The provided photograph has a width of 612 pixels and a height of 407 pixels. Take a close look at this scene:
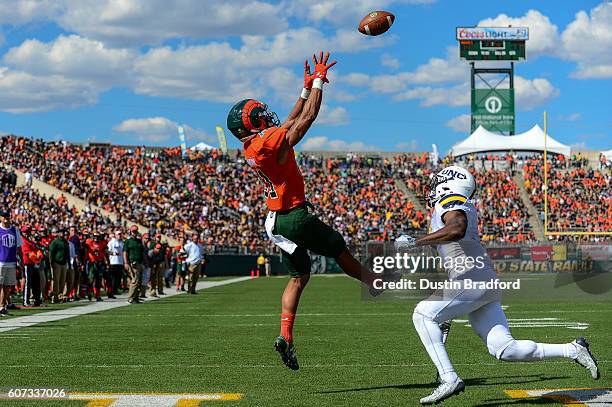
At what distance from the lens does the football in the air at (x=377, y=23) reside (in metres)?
8.27

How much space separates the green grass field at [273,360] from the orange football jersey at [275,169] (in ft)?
4.70

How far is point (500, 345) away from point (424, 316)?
53 centimetres

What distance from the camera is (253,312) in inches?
645

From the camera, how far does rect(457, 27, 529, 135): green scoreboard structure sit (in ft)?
194

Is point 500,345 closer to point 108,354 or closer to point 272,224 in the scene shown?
point 272,224

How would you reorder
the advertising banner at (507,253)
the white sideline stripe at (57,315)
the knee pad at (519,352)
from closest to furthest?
the knee pad at (519,352) → the white sideline stripe at (57,315) → the advertising banner at (507,253)

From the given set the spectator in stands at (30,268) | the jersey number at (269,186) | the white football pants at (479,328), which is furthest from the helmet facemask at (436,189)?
the spectator in stands at (30,268)

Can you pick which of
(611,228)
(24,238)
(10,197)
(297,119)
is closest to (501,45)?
(611,228)

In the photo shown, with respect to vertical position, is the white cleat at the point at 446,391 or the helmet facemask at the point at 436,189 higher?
the helmet facemask at the point at 436,189

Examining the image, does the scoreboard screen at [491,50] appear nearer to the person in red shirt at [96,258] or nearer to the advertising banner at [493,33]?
the advertising banner at [493,33]

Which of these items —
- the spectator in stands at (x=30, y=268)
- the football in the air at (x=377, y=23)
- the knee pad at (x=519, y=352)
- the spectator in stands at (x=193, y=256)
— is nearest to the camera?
the knee pad at (x=519, y=352)

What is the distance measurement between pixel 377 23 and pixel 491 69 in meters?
53.2

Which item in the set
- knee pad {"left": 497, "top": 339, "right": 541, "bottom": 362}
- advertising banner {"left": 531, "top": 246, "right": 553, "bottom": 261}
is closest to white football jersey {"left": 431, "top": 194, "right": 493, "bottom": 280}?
knee pad {"left": 497, "top": 339, "right": 541, "bottom": 362}

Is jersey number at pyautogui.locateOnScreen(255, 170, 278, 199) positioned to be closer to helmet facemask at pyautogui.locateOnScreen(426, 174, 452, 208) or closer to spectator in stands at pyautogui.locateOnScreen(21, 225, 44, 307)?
helmet facemask at pyautogui.locateOnScreen(426, 174, 452, 208)
